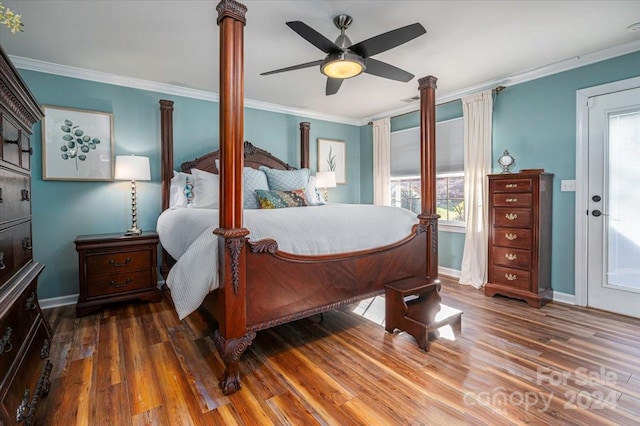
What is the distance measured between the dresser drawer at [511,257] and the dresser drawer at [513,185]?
2.05 ft

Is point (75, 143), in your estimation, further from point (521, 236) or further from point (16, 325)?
point (521, 236)

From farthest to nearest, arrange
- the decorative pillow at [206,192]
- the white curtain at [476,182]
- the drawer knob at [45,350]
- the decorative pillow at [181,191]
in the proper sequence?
the white curtain at [476,182], the decorative pillow at [181,191], the decorative pillow at [206,192], the drawer knob at [45,350]

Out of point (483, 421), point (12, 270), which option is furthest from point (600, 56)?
point (12, 270)

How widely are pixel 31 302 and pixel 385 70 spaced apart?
277 cm

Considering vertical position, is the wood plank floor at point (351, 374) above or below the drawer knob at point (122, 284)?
below

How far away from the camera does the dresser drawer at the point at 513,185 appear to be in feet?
10.5

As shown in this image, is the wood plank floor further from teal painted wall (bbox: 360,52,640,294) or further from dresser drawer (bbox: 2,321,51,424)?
teal painted wall (bbox: 360,52,640,294)

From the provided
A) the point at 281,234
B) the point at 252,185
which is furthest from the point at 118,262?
the point at 281,234

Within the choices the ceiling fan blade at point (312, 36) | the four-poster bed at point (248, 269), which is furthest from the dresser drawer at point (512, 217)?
the ceiling fan blade at point (312, 36)

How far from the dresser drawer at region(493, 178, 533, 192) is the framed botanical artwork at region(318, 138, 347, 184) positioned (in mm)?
2560

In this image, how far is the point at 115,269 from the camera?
309 cm

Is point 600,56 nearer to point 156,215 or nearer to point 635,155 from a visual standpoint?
point 635,155

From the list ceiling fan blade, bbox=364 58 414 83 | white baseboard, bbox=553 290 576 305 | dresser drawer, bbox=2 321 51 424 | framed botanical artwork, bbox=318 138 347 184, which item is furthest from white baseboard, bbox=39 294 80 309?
white baseboard, bbox=553 290 576 305

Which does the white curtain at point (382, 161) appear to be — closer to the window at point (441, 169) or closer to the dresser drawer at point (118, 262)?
the window at point (441, 169)
